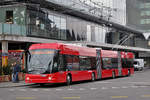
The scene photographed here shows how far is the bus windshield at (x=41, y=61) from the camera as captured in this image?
22.2m

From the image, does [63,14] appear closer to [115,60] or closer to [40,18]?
[40,18]

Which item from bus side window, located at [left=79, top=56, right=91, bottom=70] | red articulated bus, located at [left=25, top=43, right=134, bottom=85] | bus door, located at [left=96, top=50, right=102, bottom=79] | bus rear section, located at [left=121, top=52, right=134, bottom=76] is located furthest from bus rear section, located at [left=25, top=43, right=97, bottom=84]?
bus rear section, located at [left=121, top=52, right=134, bottom=76]

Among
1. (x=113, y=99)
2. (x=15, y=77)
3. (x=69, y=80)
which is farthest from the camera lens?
(x=15, y=77)

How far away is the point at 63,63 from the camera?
23609 mm

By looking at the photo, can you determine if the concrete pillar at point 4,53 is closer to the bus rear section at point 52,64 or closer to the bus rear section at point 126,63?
the bus rear section at point 52,64

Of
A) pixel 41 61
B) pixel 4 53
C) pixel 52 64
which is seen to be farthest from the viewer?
pixel 4 53

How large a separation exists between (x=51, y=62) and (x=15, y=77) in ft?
20.0

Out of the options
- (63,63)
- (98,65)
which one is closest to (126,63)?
(98,65)

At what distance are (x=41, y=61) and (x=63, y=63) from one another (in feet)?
5.97

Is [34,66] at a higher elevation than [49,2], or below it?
A: below

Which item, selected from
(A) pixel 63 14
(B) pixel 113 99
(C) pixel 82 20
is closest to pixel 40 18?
(A) pixel 63 14

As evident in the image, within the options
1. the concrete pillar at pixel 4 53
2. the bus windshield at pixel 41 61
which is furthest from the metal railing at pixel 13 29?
the bus windshield at pixel 41 61

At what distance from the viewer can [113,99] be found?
48.1ft

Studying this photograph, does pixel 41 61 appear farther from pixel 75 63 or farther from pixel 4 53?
pixel 4 53
